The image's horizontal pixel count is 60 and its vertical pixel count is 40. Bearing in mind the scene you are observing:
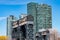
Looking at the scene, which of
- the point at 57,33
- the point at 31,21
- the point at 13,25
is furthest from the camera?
the point at 13,25

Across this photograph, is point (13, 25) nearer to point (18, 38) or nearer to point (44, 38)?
point (18, 38)

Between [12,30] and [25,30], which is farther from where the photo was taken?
[12,30]

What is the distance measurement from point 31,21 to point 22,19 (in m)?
0.33

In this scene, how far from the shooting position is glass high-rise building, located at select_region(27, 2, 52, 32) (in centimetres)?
278

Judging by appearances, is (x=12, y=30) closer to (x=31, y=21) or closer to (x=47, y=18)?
(x=31, y=21)

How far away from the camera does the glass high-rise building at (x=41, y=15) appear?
109 inches

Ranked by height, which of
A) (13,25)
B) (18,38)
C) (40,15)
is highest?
(40,15)

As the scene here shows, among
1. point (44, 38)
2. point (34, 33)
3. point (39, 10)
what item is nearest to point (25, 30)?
point (34, 33)

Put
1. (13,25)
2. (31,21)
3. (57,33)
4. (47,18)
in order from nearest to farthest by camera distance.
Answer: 1. (57,33)
2. (31,21)
3. (47,18)
4. (13,25)

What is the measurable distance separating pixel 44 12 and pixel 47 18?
6.5 inches

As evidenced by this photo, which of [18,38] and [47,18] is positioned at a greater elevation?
[47,18]

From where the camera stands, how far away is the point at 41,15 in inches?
118

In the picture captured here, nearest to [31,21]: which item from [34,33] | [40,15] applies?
[34,33]

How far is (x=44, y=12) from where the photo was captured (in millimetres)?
2979
